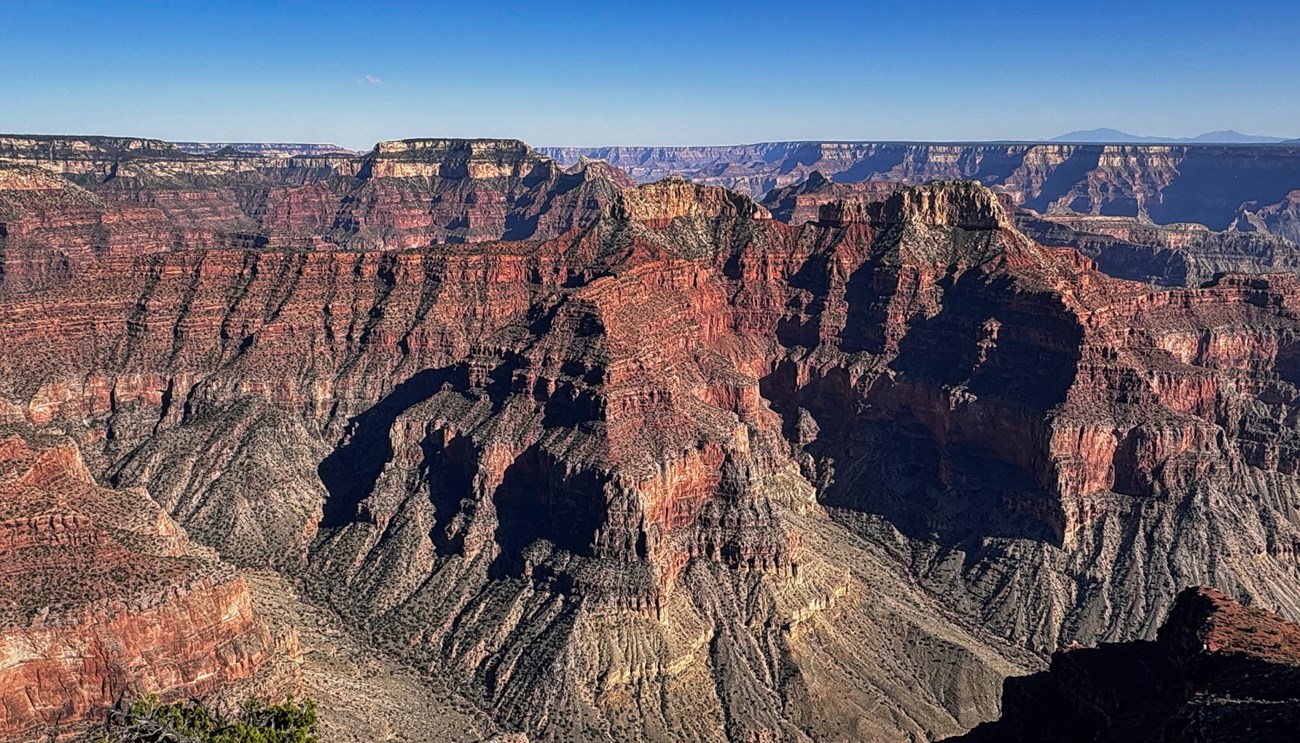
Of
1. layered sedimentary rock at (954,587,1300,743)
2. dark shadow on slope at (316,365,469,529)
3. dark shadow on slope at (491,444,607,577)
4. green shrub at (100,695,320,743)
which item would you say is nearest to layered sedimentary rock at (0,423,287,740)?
green shrub at (100,695,320,743)

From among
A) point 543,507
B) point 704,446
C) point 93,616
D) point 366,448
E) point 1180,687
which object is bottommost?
point 366,448

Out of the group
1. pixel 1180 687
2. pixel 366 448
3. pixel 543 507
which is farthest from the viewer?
pixel 366 448

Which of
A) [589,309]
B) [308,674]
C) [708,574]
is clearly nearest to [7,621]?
[308,674]

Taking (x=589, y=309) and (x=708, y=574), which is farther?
(x=589, y=309)

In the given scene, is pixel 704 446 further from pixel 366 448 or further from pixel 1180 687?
pixel 1180 687

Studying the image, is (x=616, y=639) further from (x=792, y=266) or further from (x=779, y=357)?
(x=792, y=266)

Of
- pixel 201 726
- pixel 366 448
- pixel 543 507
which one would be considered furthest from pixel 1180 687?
pixel 366 448
